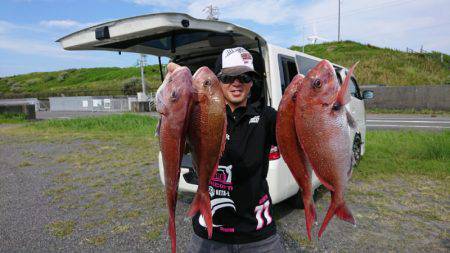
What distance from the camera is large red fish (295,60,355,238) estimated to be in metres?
1.59

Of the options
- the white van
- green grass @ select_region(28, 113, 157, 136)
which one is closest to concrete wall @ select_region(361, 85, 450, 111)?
green grass @ select_region(28, 113, 157, 136)

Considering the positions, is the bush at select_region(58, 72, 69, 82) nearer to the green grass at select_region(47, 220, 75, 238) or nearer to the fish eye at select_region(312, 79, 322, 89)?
the green grass at select_region(47, 220, 75, 238)

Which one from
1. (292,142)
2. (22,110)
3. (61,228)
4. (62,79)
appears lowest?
(61,228)

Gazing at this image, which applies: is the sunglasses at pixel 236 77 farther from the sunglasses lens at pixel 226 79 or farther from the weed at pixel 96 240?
the weed at pixel 96 240

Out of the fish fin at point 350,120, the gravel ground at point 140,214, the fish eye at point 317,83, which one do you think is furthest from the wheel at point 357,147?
the fish eye at point 317,83

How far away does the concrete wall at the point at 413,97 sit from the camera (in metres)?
18.7

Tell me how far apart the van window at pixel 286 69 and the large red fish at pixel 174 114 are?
2627mm

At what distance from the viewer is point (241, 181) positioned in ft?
7.13

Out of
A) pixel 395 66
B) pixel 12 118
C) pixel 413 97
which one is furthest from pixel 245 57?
pixel 395 66

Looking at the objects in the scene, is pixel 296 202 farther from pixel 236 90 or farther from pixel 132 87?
pixel 132 87

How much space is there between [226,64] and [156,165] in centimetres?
610

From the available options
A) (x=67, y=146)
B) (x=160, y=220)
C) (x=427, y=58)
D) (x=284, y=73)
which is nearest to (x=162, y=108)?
(x=284, y=73)

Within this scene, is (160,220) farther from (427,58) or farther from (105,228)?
(427,58)

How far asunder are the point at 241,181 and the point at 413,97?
20.7 meters
